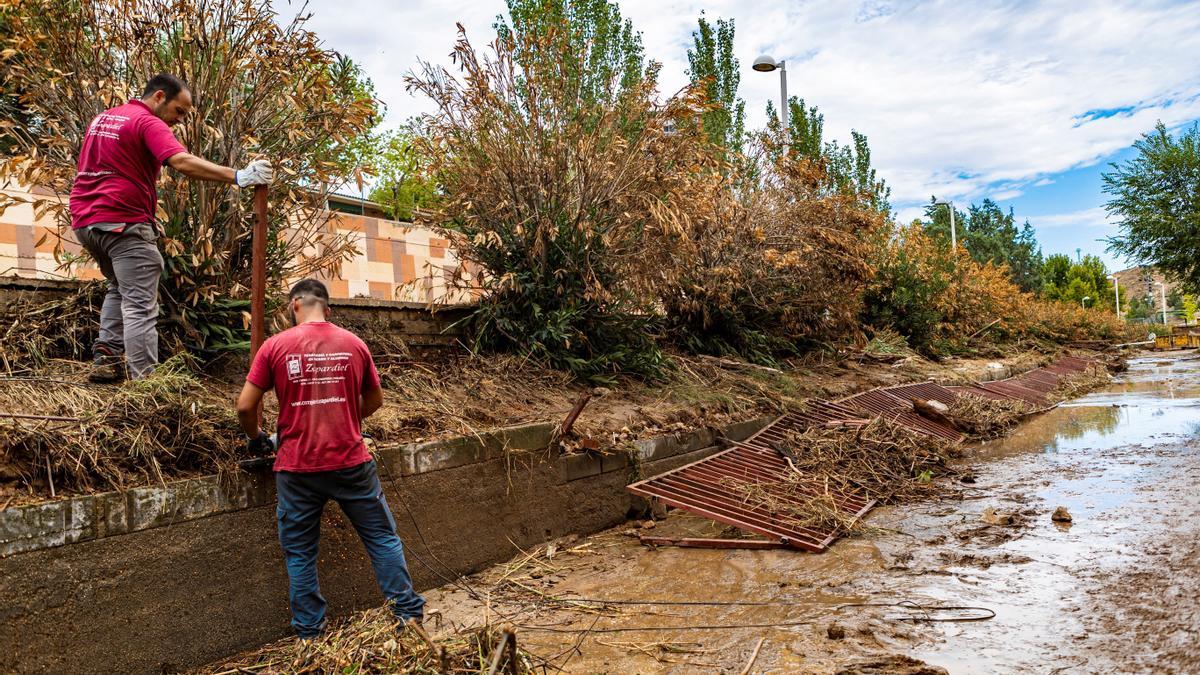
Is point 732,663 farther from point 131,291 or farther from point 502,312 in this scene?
point 502,312

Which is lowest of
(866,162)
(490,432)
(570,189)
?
(490,432)

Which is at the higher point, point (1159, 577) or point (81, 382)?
point (81, 382)

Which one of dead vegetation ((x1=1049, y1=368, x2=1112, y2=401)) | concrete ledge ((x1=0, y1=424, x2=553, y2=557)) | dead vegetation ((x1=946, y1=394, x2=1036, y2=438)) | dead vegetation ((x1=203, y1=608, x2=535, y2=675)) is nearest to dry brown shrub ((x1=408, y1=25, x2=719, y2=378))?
concrete ledge ((x1=0, y1=424, x2=553, y2=557))

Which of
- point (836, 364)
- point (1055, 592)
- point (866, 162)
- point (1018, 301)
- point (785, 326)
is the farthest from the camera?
point (866, 162)

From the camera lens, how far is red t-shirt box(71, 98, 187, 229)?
4258 mm

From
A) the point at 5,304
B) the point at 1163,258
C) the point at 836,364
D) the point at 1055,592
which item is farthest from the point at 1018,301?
the point at 5,304

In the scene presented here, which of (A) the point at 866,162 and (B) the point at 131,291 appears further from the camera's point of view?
(A) the point at 866,162

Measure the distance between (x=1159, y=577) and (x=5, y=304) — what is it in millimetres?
6774

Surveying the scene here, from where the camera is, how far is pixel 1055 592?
13.7 ft

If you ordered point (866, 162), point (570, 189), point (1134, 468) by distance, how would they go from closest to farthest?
point (1134, 468) < point (570, 189) < point (866, 162)

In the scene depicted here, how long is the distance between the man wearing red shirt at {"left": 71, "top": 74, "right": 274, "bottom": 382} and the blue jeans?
4.34ft

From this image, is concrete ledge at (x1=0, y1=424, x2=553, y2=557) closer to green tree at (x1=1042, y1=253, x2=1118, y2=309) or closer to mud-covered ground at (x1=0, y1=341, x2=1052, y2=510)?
mud-covered ground at (x1=0, y1=341, x2=1052, y2=510)

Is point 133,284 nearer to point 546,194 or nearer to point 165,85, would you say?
point 165,85

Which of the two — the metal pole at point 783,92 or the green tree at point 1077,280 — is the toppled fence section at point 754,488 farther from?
the green tree at point 1077,280
